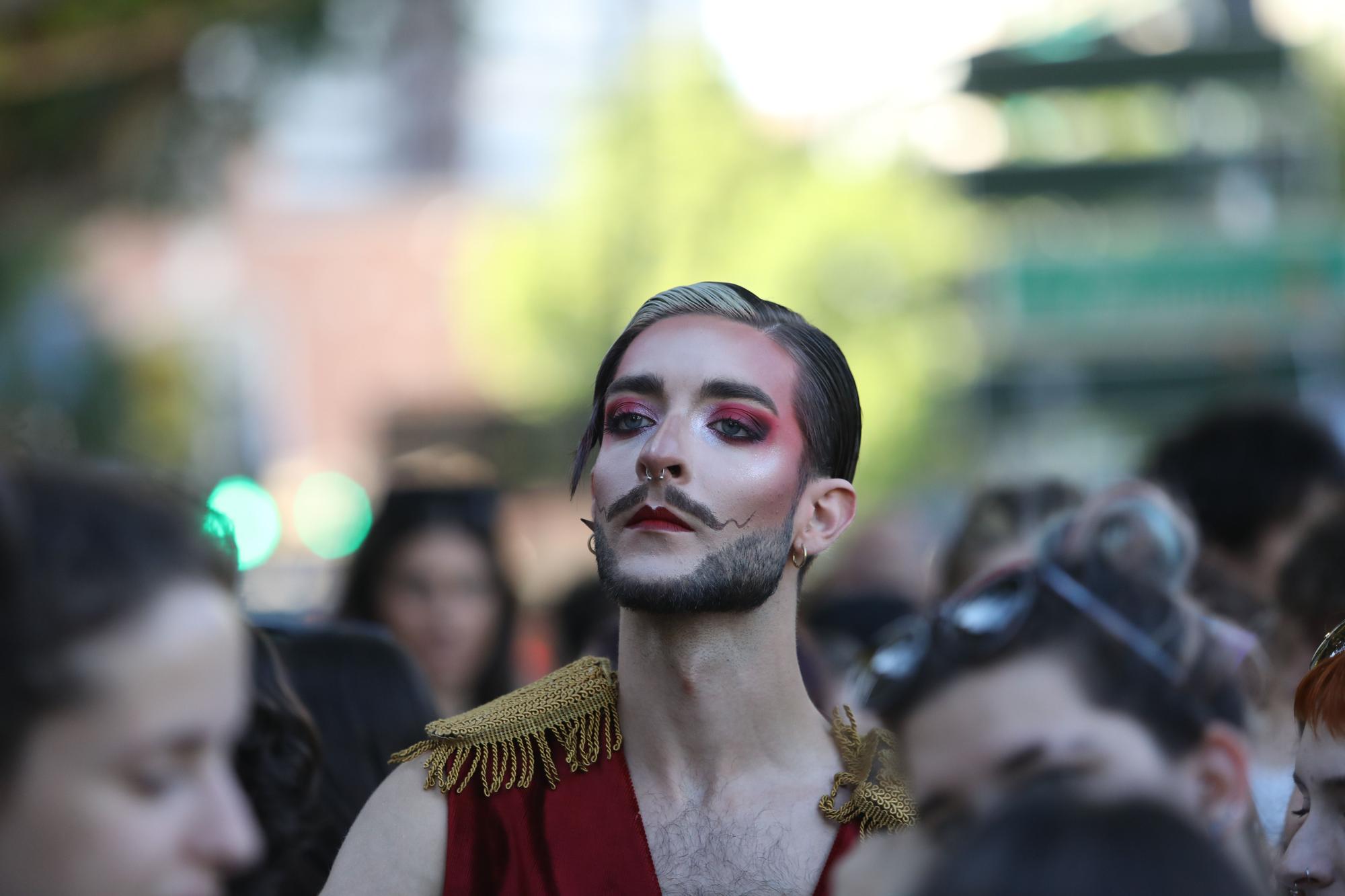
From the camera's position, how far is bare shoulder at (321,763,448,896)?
285 cm

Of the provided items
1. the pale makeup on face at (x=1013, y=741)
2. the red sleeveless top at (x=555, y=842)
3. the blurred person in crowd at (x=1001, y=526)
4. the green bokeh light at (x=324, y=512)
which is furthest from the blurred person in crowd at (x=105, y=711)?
the green bokeh light at (x=324, y=512)

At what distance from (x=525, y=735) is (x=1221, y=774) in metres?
1.42

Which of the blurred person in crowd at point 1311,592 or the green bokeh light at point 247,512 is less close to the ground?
the green bokeh light at point 247,512

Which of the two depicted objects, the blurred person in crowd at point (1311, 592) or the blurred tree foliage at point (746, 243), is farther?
the blurred tree foliage at point (746, 243)

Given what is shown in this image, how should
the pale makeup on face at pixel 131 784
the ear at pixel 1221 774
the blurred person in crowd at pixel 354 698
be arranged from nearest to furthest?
the pale makeup on face at pixel 131 784
the ear at pixel 1221 774
the blurred person in crowd at pixel 354 698

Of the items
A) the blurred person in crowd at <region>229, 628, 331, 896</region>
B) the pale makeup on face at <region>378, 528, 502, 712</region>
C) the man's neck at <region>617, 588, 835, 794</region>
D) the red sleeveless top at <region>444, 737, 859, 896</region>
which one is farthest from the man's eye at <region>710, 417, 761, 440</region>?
the pale makeup on face at <region>378, 528, 502, 712</region>

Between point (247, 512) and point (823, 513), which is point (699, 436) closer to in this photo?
point (823, 513)

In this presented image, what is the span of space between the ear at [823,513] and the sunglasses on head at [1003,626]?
36.3 inches

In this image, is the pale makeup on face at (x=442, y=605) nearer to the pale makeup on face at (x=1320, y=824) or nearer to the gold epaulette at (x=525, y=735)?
the gold epaulette at (x=525, y=735)

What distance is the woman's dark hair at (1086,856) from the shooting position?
5.19 ft

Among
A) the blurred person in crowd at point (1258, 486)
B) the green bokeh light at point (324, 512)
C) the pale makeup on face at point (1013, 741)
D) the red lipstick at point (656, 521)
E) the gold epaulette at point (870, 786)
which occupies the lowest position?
the green bokeh light at point (324, 512)

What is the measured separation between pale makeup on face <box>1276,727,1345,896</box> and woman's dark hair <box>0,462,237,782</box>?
1.70 metres

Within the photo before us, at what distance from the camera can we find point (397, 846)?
2883mm

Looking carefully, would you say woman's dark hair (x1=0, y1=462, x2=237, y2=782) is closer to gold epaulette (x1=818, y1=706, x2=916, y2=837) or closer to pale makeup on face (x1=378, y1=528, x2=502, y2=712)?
gold epaulette (x1=818, y1=706, x2=916, y2=837)
